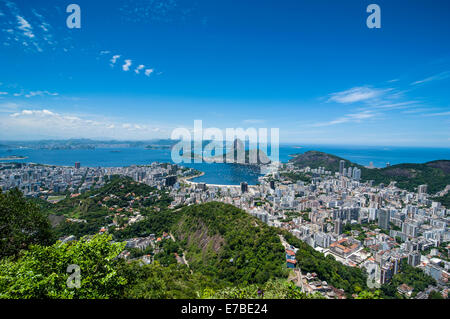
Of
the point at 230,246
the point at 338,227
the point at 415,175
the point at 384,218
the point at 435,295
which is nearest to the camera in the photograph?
the point at 435,295

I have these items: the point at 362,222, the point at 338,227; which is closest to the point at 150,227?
the point at 338,227

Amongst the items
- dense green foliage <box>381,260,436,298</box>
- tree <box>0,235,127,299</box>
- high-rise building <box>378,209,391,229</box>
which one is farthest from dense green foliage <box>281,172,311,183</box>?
tree <box>0,235,127,299</box>

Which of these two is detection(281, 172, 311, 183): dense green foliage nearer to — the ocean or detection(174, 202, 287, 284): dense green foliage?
the ocean

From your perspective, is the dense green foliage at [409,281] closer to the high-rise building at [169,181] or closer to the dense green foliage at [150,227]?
the dense green foliage at [150,227]

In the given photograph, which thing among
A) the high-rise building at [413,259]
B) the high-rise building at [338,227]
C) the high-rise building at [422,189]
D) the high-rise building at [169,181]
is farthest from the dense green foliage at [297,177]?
the high-rise building at [413,259]

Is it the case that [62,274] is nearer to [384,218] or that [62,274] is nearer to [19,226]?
[19,226]

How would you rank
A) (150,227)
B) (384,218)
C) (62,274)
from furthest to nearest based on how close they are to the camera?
(384,218)
(150,227)
(62,274)
